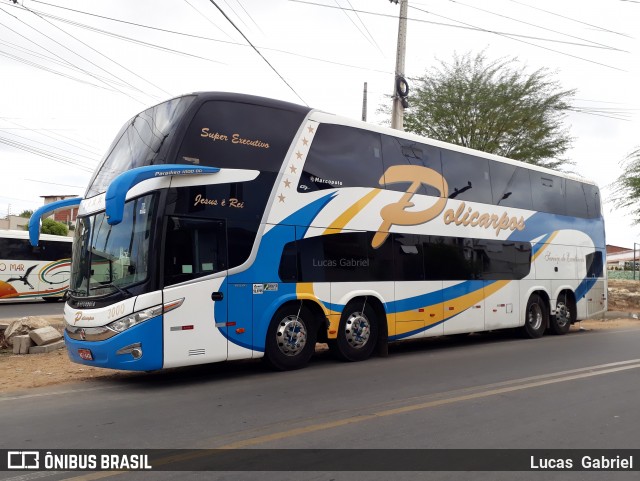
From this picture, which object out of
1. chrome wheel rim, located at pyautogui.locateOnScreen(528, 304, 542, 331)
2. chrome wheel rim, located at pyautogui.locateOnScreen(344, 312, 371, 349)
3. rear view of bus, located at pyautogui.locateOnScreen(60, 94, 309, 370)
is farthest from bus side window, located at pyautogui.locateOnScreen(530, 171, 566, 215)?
rear view of bus, located at pyautogui.locateOnScreen(60, 94, 309, 370)

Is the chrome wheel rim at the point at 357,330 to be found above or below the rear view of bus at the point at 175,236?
below

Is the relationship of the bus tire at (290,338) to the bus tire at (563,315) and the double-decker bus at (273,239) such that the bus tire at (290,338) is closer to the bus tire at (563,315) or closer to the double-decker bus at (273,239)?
the double-decker bus at (273,239)

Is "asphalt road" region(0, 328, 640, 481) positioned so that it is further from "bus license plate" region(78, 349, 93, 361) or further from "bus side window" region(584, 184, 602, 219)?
"bus side window" region(584, 184, 602, 219)

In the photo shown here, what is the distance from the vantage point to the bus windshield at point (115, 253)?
8.32m

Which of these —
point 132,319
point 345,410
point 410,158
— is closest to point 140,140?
point 132,319

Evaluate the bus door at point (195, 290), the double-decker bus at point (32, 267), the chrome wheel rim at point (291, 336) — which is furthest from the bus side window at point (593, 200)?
the double-decker bus at point (32, 267)

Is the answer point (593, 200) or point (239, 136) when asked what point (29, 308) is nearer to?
point (239, 136)

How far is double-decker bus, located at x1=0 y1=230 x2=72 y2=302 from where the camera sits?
2536cm

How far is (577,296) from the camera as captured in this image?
1698cm

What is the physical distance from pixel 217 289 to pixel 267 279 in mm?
930

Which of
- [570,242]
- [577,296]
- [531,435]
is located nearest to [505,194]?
[570,242]

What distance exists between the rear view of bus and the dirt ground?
3.16 feet

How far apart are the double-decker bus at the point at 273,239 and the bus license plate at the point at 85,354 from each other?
5 centimetres

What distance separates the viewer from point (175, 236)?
845 centimetres
